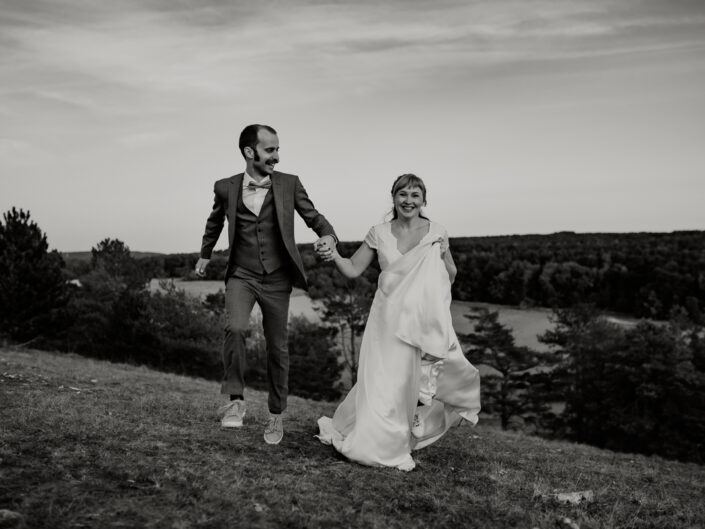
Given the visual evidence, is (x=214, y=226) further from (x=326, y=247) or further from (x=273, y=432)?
(x=273, y=432)

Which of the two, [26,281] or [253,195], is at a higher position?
[253,195]

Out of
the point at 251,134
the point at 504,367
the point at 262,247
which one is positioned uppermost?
the point at 251,134

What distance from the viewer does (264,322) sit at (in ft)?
19.4

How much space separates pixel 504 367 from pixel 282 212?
4234cm

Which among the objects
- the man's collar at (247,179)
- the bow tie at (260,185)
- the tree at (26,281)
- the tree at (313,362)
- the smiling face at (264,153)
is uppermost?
the smiling face at (264,153)

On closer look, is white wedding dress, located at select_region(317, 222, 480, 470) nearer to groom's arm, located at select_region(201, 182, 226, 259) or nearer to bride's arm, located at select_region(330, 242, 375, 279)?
bride's arm, located at select_region(330, 242, 375, 279)

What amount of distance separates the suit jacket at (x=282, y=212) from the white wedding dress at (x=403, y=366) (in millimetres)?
639

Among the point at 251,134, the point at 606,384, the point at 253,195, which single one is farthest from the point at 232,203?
the point at 606,384

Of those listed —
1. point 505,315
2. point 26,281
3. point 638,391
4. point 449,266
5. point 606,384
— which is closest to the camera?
point 449,266

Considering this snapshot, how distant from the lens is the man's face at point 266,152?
5.59 m

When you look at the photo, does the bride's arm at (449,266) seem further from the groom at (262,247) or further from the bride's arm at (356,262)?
the groom at (262,247)

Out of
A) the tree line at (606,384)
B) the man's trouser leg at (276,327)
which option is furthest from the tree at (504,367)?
the man's trouser leg at (276,327)

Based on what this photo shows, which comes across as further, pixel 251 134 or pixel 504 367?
pixel 504 367

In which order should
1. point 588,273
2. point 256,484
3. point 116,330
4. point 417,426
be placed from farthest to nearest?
point 588,273 → point 116,330 → point 417,426 → point 256,484
